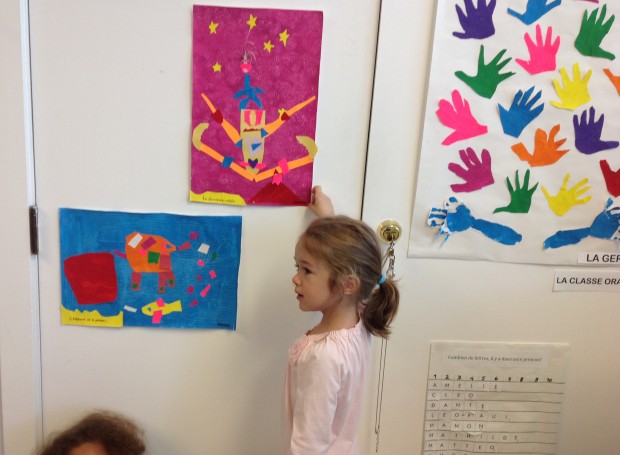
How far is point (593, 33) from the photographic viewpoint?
1091mm

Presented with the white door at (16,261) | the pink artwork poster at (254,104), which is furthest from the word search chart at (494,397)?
the white door at (16,261)

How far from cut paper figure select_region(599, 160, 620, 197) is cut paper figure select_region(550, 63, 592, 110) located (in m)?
0.15

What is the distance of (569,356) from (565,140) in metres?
0.54

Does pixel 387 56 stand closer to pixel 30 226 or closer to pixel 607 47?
pixel 607 47

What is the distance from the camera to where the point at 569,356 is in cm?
126

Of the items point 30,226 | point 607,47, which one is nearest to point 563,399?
point 607,47

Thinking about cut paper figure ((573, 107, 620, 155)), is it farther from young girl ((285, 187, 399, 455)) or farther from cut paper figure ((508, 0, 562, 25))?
young girl ((285, 187, 399, 455))

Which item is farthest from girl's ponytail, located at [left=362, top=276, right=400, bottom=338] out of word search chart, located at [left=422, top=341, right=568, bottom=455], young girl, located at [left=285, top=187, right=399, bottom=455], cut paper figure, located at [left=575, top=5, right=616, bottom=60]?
cut paper figure, located at [left=575, top=5, right=616, bottom=60]

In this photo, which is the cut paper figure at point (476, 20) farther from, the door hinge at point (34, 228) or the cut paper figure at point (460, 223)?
the door hinge at point (34, 228)

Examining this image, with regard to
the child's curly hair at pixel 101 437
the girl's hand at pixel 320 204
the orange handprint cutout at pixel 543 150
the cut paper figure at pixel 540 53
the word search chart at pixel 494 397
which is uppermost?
the cut paper figure at pixel 540 53

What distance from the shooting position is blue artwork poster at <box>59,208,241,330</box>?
114 cm

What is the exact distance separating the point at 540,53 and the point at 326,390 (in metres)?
0.85

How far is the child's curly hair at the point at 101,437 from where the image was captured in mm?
1180

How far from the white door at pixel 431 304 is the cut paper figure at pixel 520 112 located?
19 centimetres
